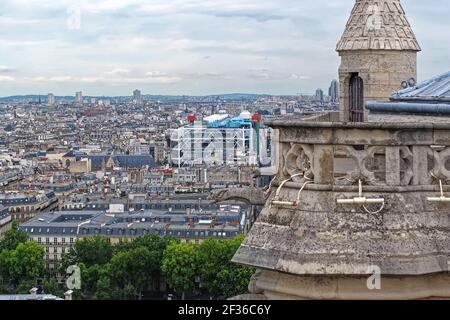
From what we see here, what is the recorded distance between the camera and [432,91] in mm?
5102

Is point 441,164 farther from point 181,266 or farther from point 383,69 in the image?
point 181,266

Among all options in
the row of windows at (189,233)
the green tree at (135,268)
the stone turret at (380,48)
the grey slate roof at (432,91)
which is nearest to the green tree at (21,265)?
the green tree at (135,268)

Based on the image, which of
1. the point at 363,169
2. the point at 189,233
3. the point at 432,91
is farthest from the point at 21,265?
the point at 363,169

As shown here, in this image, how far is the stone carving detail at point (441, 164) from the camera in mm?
4051

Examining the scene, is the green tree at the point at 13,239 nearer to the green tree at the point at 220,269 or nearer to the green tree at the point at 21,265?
the green tree at the point at 21,265

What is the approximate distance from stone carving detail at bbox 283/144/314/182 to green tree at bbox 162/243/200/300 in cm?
4190

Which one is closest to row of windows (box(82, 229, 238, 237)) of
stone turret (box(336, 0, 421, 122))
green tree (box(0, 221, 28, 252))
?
green tree (box(0, 221, 28, 252))

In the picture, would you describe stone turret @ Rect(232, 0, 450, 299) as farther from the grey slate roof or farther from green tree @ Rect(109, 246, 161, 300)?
green tree @ Rect(109, 246, 161, 300)

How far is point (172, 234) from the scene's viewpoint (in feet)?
180

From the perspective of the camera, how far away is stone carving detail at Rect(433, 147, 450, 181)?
405cm

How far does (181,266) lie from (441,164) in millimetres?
43190

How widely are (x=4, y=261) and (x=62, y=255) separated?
14.2 ft
